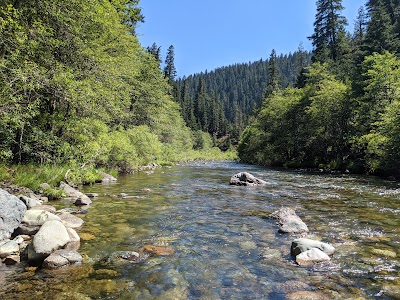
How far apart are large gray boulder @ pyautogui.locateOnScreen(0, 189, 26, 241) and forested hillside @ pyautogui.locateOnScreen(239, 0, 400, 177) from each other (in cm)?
2371

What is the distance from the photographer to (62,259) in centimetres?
594

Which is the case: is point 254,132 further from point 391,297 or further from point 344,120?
point 391,297

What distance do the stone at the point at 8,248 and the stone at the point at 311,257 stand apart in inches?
228

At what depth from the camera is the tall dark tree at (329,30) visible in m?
61.1

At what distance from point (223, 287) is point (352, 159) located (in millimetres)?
33163

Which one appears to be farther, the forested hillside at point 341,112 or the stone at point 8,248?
the forested hillside at point 341,112

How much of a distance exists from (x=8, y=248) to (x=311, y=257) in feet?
20.4

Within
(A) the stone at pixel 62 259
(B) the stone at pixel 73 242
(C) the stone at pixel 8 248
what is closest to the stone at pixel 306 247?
(A) the stone at pixel 62 259

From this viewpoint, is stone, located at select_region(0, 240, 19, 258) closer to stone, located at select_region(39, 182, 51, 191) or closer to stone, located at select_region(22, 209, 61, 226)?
stone, located at select_region(22, 209, 61, 226)

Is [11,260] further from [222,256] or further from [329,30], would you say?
[329,30]

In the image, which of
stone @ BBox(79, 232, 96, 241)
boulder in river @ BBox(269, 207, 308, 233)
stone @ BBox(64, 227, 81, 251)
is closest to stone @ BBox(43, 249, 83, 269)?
stone @ BBox(64, 227, 81, 251)

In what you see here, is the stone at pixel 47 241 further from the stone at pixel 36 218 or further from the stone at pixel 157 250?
the stone at pixel 157 250

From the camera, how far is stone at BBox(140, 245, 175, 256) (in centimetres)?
686

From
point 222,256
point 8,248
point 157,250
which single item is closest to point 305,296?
point 222,256
